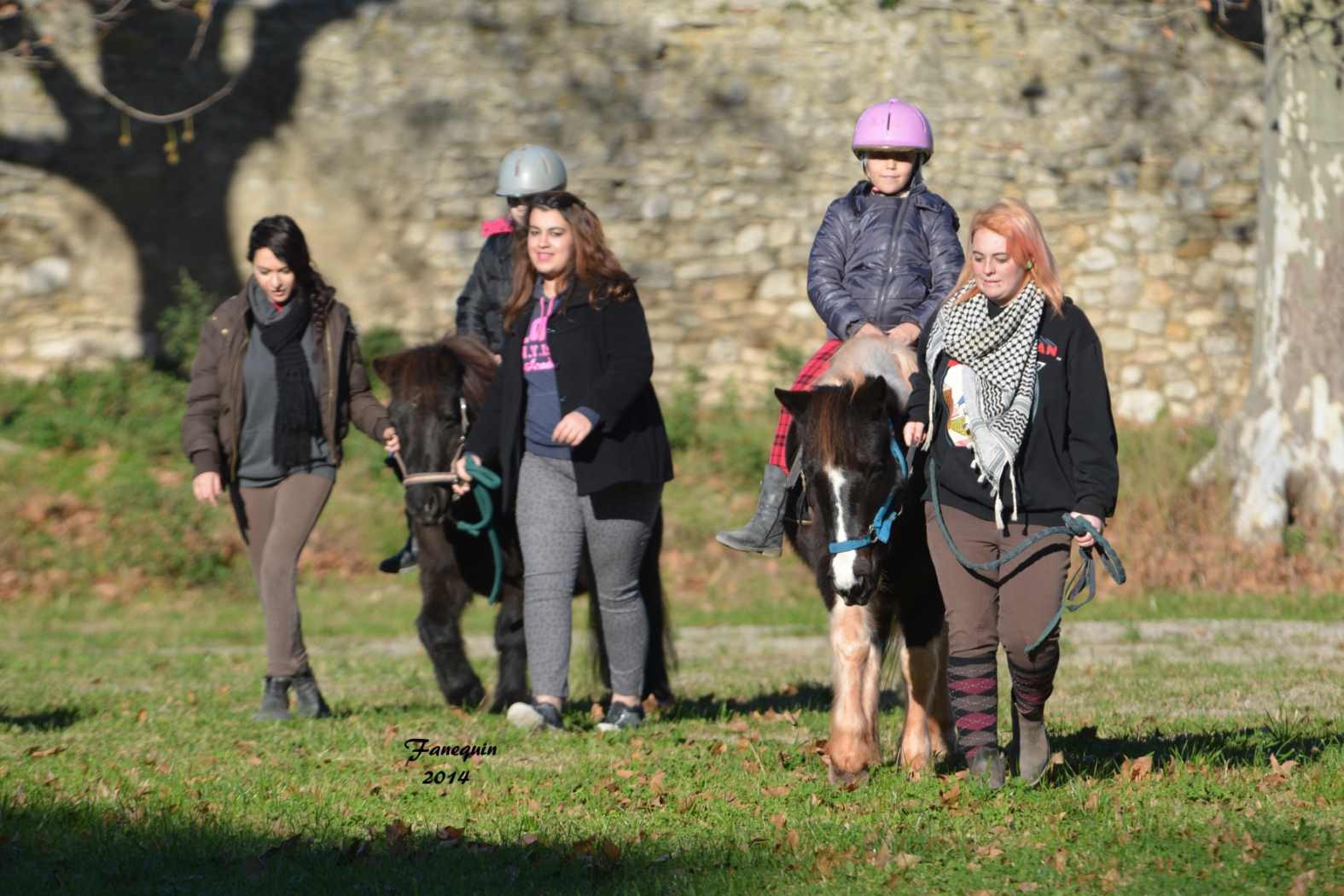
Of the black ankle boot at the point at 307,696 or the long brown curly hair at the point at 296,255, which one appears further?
the black ankle boot at the point at 307,696

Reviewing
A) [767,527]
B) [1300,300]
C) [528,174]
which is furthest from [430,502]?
[1300,300]

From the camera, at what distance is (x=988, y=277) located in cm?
539

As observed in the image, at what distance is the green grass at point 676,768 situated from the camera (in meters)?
4.65

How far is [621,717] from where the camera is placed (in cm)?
736

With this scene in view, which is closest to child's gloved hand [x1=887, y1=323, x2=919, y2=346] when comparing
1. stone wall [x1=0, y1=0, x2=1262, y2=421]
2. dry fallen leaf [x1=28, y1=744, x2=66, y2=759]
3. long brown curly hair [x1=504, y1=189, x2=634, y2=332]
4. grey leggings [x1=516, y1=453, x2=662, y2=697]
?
long brown curly hair [x1=504, y1=189, x2=634, y2=332]

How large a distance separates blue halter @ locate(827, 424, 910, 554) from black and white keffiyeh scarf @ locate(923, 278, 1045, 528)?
379 millimetres

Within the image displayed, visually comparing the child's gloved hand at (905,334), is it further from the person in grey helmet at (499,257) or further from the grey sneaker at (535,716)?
the person in grey helmet at (499,257)

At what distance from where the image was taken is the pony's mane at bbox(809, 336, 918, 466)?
5.60 metres

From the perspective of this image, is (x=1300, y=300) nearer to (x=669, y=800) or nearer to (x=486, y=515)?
(x=486, y=515)

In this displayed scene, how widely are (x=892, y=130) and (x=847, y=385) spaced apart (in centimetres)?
145

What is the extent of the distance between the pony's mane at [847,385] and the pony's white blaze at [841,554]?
1.9 inches

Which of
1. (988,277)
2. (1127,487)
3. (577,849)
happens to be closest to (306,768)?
(577,849)

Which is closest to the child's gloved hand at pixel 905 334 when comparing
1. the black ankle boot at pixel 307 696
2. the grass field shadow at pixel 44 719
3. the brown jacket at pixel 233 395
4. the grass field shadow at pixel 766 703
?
the grass field shadow at pixel 766 703

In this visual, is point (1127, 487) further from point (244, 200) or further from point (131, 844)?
point (131, 844)
